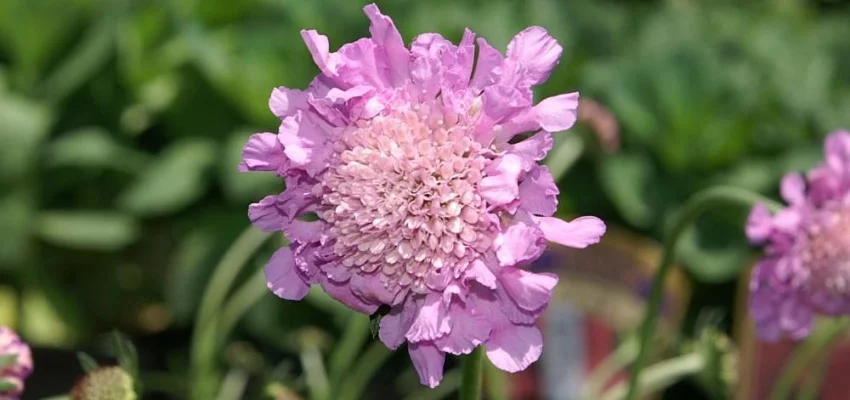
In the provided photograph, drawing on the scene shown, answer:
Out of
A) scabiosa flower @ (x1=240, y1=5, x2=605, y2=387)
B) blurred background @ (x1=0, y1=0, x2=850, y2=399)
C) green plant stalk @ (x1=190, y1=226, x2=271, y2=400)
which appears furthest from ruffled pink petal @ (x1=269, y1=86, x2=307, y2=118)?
blurred background @ (x1=0, y1=0, x2=850, y2=399)

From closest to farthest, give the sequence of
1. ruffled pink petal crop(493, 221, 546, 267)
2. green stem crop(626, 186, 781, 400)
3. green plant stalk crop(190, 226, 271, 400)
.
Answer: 1. ruffled pink petal crop(493, 221, 546, 267)
2. green stem crop(626, 186, 781, 400)
3. green plant stalk crop(190, 226, 271, 400)

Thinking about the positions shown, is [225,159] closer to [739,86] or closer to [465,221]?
[739,86]

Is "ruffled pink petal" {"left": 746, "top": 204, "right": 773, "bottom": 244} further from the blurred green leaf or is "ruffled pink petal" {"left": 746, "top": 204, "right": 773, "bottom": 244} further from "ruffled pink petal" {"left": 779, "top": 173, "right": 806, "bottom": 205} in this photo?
the blurred green leaf

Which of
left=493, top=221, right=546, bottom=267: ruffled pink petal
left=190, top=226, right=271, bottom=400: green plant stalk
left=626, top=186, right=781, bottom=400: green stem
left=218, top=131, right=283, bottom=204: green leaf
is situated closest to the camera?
left=493, top=221, right=546, bottom=267: ruffled pink petal

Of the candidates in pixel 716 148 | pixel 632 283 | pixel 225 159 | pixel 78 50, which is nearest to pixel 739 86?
pixel 716 148

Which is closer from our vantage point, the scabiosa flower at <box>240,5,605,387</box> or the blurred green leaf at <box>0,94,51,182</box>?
the scabiosa flower at <box>240,5,605,387</box>

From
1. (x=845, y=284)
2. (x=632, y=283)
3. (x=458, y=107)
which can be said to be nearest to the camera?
(x=458, y=107)
